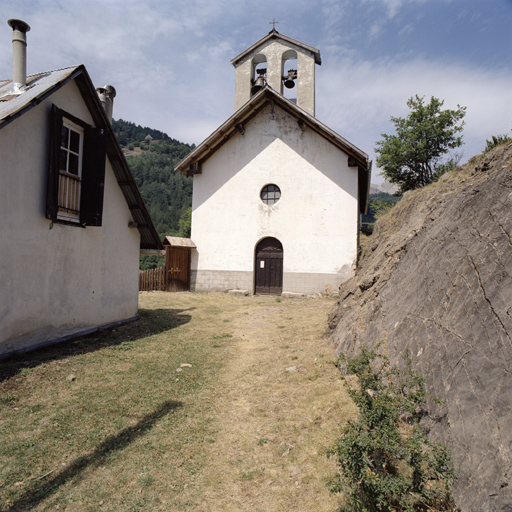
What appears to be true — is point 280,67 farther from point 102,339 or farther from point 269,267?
point 102,339

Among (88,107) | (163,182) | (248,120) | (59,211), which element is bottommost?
(59,211)

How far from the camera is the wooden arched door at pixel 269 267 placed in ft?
55.1

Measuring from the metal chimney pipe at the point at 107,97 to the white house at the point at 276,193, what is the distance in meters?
7.08

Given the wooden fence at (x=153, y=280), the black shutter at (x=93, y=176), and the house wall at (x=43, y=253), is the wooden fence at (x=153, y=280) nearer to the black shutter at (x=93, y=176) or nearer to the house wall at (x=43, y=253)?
the house wall at (x=43, y=253)

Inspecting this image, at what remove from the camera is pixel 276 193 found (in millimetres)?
16859

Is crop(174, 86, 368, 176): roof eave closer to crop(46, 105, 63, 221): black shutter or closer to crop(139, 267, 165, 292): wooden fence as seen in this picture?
crop(139, 267, 165, 292): wooden fence

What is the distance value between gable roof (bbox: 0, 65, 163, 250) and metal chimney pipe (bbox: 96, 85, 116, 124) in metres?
1.64

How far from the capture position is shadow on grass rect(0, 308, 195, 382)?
20.6 feet

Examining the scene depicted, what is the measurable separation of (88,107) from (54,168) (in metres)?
2.08

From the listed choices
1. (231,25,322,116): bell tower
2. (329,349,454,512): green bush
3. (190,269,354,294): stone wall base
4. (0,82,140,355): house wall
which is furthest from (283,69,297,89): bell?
(329,349,454,512): green bush

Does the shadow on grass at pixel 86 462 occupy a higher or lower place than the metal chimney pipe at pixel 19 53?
lower

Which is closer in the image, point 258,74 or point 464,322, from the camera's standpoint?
point 464,322

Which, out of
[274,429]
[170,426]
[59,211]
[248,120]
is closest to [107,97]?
[59,211]

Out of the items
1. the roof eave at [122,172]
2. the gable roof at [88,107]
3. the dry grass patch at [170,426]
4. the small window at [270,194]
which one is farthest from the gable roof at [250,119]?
the dry grass patch at [170,426]
